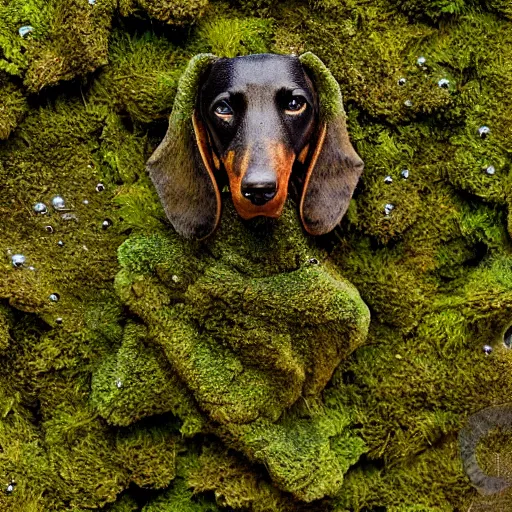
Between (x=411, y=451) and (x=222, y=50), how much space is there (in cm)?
112

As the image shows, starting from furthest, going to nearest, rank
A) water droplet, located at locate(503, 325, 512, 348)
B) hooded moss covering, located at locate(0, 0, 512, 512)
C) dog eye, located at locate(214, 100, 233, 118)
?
water droplet, located at locate(503, 325, 512, 348) < hooded moss covering, located at locate(0, 0, 512, 512) < dog eye, located at locate(214, 100, 233, 118)

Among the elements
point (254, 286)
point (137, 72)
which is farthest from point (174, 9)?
point (254, 286)

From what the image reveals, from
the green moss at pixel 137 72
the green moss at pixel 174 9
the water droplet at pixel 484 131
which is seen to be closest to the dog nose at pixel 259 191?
the green moss at pixel 137 72

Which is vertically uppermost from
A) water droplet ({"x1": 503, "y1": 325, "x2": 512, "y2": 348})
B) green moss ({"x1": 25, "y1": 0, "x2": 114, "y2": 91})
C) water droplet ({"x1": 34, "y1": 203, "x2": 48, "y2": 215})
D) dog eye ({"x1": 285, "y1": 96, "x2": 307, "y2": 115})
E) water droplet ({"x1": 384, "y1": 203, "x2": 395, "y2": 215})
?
dog eye ({"x1": 285, "y1": 96, "x2": 307, "y2": 115})

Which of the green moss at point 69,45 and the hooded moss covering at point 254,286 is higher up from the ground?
the green moss at point 69,45

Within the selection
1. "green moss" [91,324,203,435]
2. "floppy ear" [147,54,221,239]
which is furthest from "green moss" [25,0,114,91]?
"green moss" [91,324,203,435]

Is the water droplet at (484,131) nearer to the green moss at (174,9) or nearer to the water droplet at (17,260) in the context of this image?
the green moss at (174,9)

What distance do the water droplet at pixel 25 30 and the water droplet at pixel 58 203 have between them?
1.32ft

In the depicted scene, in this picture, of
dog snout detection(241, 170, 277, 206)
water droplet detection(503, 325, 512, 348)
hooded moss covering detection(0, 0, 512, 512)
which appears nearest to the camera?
dog snout detection(241, 170, 277, 206)

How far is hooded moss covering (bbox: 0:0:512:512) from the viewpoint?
2326 millimetres

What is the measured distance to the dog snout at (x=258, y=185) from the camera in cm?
200

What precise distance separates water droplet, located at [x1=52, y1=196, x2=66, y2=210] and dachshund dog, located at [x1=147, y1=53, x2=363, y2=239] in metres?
0.28

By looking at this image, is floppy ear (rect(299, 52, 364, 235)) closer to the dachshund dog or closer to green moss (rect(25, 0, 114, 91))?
the dachshund dog

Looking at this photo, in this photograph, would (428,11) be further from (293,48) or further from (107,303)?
(107,303)
